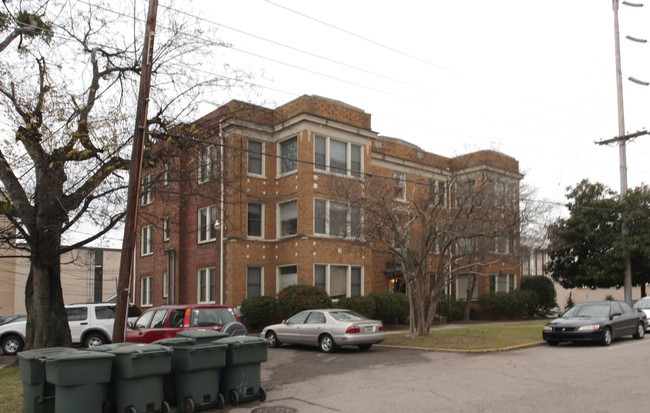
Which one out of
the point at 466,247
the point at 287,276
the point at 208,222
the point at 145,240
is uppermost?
the point at 208,222

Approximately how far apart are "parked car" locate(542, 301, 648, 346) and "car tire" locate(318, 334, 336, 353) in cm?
680

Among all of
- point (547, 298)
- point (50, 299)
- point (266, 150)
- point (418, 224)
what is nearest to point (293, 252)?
point (266, 150)

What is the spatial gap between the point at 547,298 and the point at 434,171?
42.3ft

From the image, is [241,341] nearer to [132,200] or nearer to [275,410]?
[275,410]

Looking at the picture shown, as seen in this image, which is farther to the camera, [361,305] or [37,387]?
[361,305]

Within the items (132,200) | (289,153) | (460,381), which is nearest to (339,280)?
(289,153)

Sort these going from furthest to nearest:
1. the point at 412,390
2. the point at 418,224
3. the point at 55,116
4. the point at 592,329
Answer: the point at 418,224 → the point at 592,329 → the point at 55,116 → the point at 412,390

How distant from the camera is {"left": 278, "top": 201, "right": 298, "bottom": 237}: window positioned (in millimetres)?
26891

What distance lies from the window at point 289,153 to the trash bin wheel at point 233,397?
58.7 feet

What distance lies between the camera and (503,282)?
37.8 meters

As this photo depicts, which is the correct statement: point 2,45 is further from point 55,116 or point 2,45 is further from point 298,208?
point 298,208

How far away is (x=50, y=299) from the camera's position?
51.1 ft

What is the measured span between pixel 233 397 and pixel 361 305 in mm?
16278

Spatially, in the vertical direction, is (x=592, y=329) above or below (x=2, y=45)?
below
